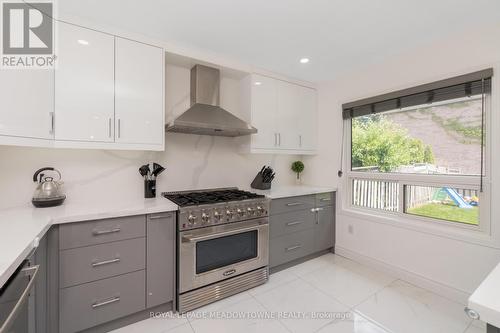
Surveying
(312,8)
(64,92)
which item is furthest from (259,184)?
(64,92)

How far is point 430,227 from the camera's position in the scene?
217 cm

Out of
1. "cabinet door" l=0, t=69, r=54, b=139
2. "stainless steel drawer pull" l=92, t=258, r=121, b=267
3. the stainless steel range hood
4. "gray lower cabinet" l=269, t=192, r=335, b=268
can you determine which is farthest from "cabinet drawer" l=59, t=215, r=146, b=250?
"gray lower cabinet" l=269, t=192, r=335, b=268

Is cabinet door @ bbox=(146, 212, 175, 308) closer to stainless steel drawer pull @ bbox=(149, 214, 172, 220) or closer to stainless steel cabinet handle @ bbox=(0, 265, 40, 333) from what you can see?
stainless steel drawer pull @ bbox=(149, 214, 172, 220)

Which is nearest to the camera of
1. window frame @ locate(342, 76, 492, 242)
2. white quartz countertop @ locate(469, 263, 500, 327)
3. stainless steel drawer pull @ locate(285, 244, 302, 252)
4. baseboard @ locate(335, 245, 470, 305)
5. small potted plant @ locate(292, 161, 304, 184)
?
white quartz countertop @ locate(469, 263, 500, 327)

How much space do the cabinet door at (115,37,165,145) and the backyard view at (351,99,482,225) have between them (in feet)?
7.98

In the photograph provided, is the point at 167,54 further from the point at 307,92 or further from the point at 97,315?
the point at 97,315

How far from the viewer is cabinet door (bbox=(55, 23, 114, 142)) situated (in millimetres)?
1645

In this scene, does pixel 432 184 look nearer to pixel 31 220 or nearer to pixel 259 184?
pixel 259 184

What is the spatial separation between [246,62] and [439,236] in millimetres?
2669

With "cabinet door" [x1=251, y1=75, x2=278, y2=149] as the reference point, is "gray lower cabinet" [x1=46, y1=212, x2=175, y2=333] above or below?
below

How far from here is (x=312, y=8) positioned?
5.35 feet

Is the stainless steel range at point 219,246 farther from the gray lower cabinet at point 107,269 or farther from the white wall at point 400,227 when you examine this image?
the white wall at point 400,227

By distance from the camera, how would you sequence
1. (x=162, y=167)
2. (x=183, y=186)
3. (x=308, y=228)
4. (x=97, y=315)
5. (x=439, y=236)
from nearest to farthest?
(x=97, y=315)
(x=439, y=236)
(x=162, y=167)
(x=183, y=186)
(x=308, y=228)

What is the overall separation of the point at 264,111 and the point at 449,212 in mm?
2177
